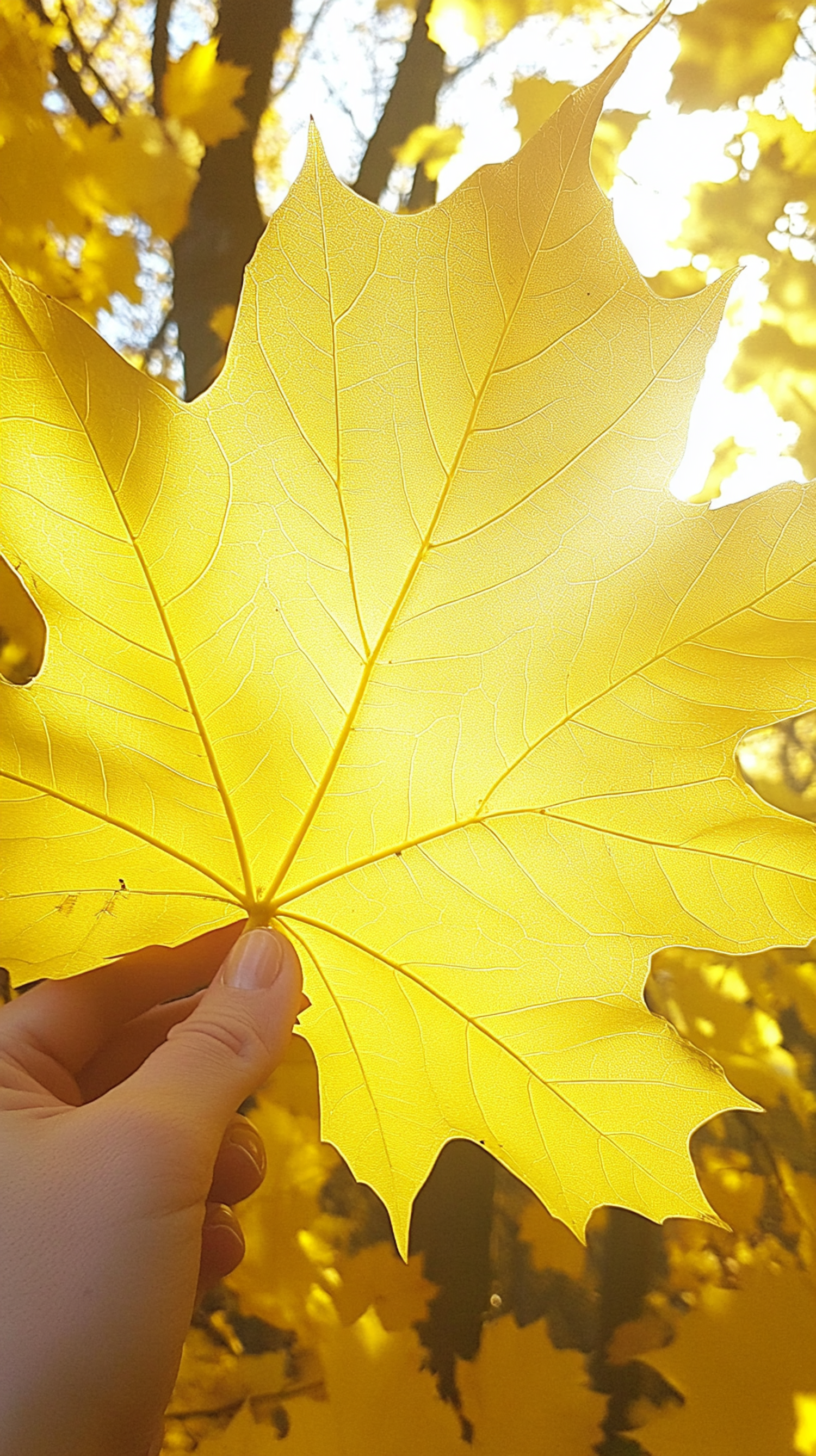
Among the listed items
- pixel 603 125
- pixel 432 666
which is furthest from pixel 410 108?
pixel 432 666

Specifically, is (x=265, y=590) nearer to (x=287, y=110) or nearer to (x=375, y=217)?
(x=375, y=217)

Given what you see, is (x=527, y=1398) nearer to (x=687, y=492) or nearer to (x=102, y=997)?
(x=102, y=997)

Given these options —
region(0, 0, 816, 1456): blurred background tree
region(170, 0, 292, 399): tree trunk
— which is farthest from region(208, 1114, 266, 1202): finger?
region(170, 0, 292, 399): tree trunk

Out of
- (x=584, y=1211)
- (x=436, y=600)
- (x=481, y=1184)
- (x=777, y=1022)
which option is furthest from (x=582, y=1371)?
(x=436, y=600)

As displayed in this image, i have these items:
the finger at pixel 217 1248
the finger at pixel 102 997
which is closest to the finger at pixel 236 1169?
the finger at pixel 217 1248

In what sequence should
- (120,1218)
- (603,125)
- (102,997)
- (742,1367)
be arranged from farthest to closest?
(603,125) → (742,1367) → (102,997) → (120,1218)

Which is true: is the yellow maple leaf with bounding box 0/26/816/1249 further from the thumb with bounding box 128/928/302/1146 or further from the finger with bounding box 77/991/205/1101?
the finger with bounding box 77/991/205/1101
